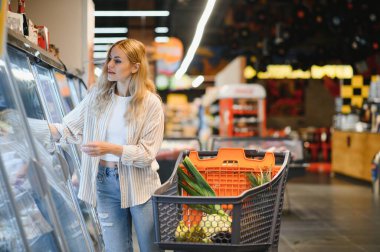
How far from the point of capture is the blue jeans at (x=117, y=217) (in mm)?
3768

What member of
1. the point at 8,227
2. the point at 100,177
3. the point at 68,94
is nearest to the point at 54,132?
the point at 100,177

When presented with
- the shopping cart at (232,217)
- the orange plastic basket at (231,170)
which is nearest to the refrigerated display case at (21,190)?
the shopping cart at (232,217)

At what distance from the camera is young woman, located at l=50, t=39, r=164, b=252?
3.75 meters

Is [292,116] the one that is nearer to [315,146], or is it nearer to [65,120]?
[315,146]

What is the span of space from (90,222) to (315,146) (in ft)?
66.1

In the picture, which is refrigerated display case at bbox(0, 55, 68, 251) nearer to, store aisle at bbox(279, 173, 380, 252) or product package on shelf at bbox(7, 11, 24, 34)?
product package on shelf at bbox(7, 11, 24, 34)

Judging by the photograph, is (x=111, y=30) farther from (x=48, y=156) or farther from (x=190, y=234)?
(x=190, y=234)

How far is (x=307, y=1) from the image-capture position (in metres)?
22.1

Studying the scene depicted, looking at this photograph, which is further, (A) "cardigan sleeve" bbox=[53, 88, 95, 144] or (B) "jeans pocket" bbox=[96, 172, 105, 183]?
(A) "cardigan sleeve" bbox=[53, 88, 95, 144]

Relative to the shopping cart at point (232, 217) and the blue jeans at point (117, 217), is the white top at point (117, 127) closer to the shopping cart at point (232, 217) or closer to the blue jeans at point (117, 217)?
the blue jeans at point (117, 217)

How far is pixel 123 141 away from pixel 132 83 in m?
0.31

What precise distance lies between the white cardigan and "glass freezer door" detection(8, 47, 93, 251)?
0.25m

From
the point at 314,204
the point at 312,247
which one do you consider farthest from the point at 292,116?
the point at 312,247

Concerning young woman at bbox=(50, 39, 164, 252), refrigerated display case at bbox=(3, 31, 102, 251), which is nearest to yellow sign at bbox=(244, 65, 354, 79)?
refrigerated display case at bbox=(3, 31, 102, 251)
